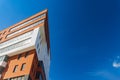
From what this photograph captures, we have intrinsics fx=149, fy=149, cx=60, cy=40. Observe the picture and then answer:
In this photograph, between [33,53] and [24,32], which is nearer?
[33,53]

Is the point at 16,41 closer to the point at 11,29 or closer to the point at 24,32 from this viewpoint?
the point at 24,32

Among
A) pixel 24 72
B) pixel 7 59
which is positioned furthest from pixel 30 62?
pixel 7 59

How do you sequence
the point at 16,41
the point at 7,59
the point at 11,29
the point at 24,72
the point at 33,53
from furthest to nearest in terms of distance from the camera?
the point at 11,29, the point at 16,41, the point at 7,59, the point at 33,53, the point at 24,72

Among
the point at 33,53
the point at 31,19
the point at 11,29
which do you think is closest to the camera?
the point at 33,53

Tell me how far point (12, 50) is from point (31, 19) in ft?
48.2

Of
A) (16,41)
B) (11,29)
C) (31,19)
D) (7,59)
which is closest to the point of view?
(7,59)

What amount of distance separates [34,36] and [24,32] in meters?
6.48

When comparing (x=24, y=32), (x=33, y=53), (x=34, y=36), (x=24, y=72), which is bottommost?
(x=24, y=72)

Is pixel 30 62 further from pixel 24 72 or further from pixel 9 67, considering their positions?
pixel 9 67

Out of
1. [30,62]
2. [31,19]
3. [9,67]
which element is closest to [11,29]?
[31,19]

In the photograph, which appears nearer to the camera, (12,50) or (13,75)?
(13,75)

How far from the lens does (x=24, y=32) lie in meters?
44.1

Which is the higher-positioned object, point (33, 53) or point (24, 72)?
point (33, 53)

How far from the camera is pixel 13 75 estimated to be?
32.9m
